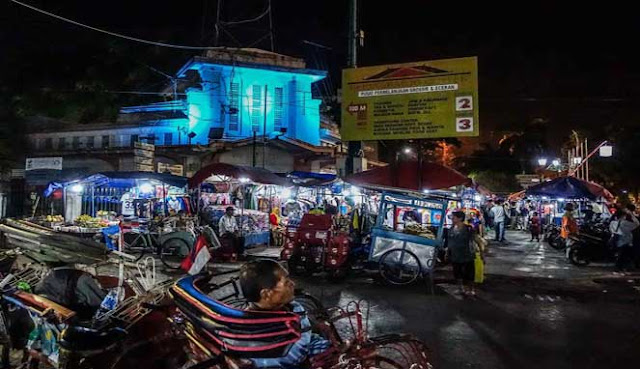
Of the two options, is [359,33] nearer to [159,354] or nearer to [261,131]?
[159,354]

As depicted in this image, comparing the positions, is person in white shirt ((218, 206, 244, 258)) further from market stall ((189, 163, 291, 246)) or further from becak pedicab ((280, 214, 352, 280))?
becak pedicab ((280, 214, 352, 280))

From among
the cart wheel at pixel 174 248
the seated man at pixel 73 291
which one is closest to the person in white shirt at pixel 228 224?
the cart wheel at pixel 174 248

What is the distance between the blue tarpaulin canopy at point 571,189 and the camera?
54.8 ft

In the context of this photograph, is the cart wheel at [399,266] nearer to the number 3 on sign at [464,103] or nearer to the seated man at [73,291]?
the number 3 on sign at [464,103]

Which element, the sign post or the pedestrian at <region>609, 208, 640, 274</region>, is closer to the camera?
the pedestrian at <region>609, 208, 640, 274</region>

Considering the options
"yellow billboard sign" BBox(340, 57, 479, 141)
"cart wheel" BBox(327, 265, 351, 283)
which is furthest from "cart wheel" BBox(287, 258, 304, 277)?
"yellow billboard sign" BBox(340, 57, 479, 141)

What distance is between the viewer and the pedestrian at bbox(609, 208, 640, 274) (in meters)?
13.1

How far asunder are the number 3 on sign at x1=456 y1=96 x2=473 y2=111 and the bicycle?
8.47 m

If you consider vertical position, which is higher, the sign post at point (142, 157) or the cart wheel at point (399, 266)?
the sign post at point (142, 157)

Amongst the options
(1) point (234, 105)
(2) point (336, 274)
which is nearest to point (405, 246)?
(2) point (336, 274)

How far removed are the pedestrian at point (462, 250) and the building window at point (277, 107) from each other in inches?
850

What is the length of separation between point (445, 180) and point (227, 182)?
973 centimetres

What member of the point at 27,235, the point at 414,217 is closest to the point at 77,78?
the point at 414,217

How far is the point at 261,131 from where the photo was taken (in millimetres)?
30141
